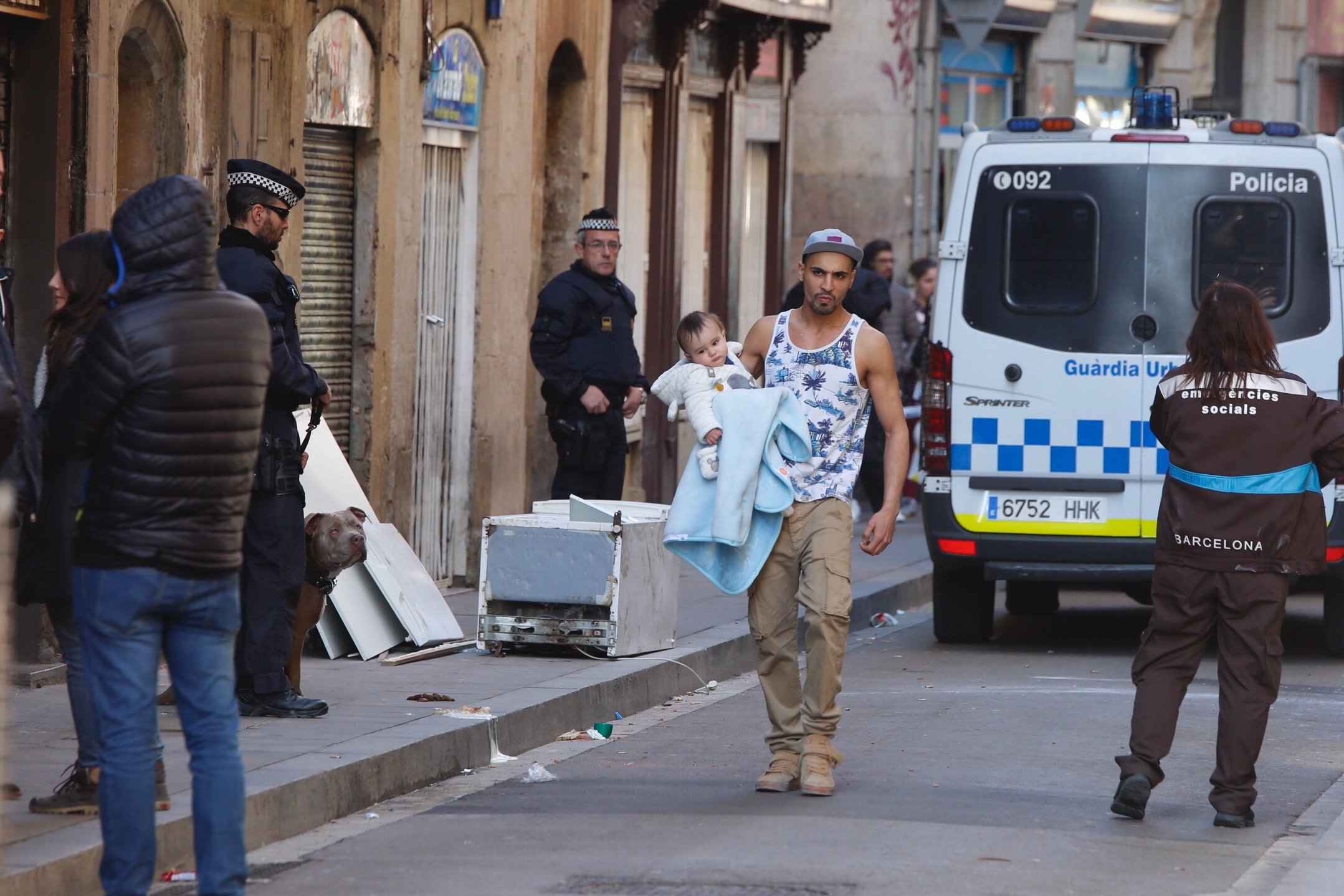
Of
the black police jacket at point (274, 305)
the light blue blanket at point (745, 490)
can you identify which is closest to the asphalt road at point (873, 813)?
the light blue blanket at point (745, 490)

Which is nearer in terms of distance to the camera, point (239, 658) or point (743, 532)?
point (743, 532)

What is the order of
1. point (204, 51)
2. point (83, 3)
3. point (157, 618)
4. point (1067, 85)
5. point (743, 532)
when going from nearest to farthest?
point (157, 618) < point (743, 532) < point (83, 3) < point (204, 51) < point (1067, 85)

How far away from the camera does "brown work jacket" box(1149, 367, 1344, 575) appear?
6.86 m

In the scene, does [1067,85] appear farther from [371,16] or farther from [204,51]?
[204,51]

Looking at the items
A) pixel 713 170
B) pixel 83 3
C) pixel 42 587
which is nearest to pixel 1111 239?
pixel 83 3

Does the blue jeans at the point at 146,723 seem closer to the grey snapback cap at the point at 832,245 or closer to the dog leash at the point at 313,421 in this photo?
the dog leash at the point at 313,421

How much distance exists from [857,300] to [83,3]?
8046 millimetres

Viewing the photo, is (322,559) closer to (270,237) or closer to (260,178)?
(270,237)

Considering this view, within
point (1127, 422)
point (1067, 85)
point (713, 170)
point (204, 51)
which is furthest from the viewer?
point (1067, 85)

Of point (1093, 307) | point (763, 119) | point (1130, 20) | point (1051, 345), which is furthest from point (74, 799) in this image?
point (1130, 20)

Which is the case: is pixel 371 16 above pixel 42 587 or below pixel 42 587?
above

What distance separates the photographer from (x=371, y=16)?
37.1ft

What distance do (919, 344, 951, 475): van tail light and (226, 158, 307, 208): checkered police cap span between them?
422 cm

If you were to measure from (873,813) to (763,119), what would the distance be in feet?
42.2
